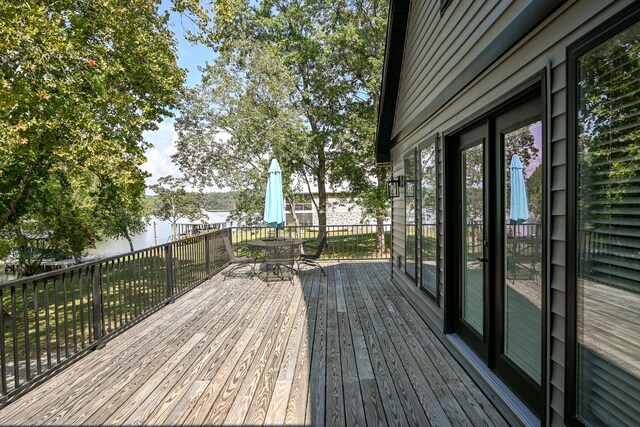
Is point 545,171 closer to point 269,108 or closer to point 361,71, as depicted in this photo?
point 269,108

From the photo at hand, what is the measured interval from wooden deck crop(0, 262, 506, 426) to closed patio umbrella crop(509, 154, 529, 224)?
4.32 feet

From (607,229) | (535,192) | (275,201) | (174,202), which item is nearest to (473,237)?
(535,192)

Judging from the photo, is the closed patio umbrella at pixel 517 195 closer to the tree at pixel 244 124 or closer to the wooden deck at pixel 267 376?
the wooden deck at pixel 267 376

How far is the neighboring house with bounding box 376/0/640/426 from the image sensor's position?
55.7 inches

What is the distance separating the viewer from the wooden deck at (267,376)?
91.0 inches

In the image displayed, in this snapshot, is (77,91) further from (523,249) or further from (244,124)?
(523,249)

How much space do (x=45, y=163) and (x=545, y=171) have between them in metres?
9.67

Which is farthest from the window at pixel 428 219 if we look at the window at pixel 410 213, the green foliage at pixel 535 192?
the green foliage at pixel 535 192

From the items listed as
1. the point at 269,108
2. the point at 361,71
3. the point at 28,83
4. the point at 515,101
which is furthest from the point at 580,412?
the point at 361,71

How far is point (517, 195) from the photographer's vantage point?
7.72 feet

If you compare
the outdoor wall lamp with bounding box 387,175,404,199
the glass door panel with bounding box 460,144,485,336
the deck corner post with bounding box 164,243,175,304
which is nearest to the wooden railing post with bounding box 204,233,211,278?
the deck corner post with bounding box 164,243,175,304

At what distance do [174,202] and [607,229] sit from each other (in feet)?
68.6

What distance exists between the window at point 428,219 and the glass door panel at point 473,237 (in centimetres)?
55

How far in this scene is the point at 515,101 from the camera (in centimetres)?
233
